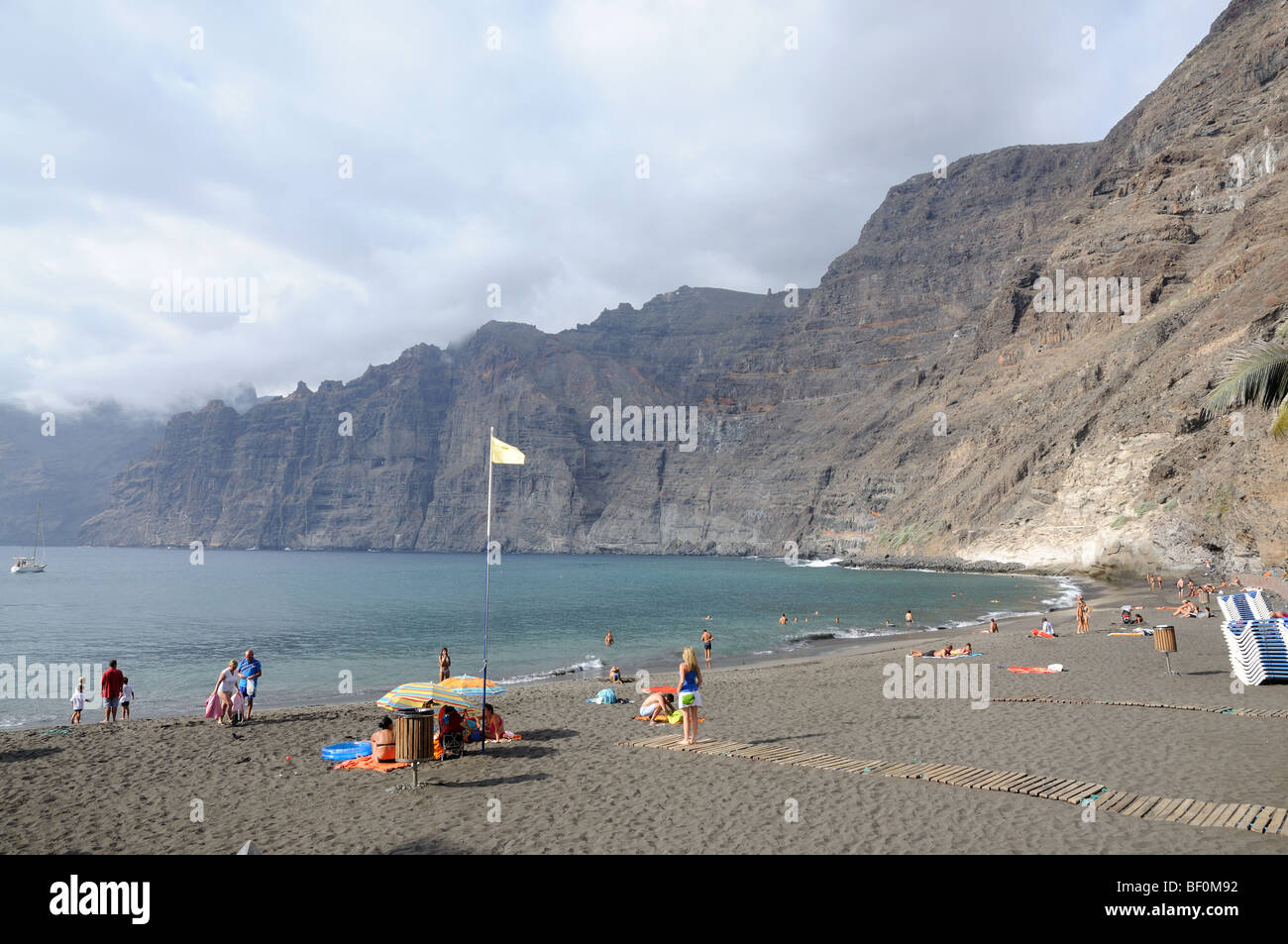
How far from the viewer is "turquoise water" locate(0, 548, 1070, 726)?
94.0ft

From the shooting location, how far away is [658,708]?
50.9 feet

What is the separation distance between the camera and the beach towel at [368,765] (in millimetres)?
11963

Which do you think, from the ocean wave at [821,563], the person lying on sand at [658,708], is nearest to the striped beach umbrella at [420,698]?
the person lying on sand at [658,708]

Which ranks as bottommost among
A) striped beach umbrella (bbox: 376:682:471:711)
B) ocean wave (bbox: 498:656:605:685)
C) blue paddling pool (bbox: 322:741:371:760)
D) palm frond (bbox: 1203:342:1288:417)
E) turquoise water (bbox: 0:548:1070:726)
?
turquoise water (bbox: 0:548:1070:726)

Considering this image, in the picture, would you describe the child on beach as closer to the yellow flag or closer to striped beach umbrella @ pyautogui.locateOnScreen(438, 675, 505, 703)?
striped beach umbrella @ pyautogui.locateOnScreen(438, 675, 505, 703)

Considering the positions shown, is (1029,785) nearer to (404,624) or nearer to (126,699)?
(126,699)

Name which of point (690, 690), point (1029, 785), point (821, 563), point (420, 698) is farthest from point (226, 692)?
point (821, 563)

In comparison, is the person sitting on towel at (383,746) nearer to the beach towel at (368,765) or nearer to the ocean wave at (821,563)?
the beach towel at (368,765)

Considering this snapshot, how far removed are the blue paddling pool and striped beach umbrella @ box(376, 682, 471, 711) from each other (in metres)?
0.79

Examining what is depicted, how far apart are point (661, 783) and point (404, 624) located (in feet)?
138

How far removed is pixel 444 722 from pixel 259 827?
3879 millimetres

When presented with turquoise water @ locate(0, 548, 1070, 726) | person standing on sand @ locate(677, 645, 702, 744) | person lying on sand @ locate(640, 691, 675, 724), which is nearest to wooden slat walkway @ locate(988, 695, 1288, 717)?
person lying on sand @ locate(640, 691, 675, 724)
